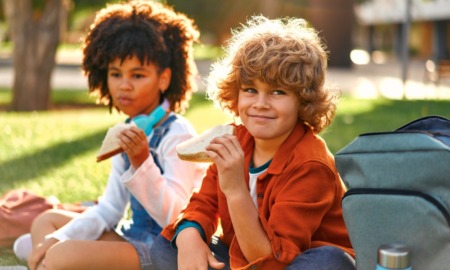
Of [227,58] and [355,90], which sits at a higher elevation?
[227,58]

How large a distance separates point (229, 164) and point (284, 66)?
1.30 ft

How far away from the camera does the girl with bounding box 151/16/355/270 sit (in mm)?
2473

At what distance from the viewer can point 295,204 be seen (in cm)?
250

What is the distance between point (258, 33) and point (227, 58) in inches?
6.2

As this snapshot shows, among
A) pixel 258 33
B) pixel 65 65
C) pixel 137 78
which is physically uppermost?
pixel 258 33

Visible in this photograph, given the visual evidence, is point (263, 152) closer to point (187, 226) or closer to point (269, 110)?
point (269, 110)

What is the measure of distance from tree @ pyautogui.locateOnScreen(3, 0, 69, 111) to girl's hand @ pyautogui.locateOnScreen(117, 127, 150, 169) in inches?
357

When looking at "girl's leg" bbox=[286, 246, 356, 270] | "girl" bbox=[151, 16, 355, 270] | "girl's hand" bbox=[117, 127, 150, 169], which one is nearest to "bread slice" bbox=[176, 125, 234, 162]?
"girl" bbox=[151, 16, 355, 270]

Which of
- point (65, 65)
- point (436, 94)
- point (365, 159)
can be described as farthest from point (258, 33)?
point (65, 65)

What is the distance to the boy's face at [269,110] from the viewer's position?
265 centimetres

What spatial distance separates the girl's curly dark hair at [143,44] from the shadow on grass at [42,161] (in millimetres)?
1979

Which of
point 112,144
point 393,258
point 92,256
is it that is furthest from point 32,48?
point 393,258

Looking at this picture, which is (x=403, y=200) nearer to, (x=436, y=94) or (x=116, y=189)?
(x=116, y=189)

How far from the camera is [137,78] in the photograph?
354 centimetres
